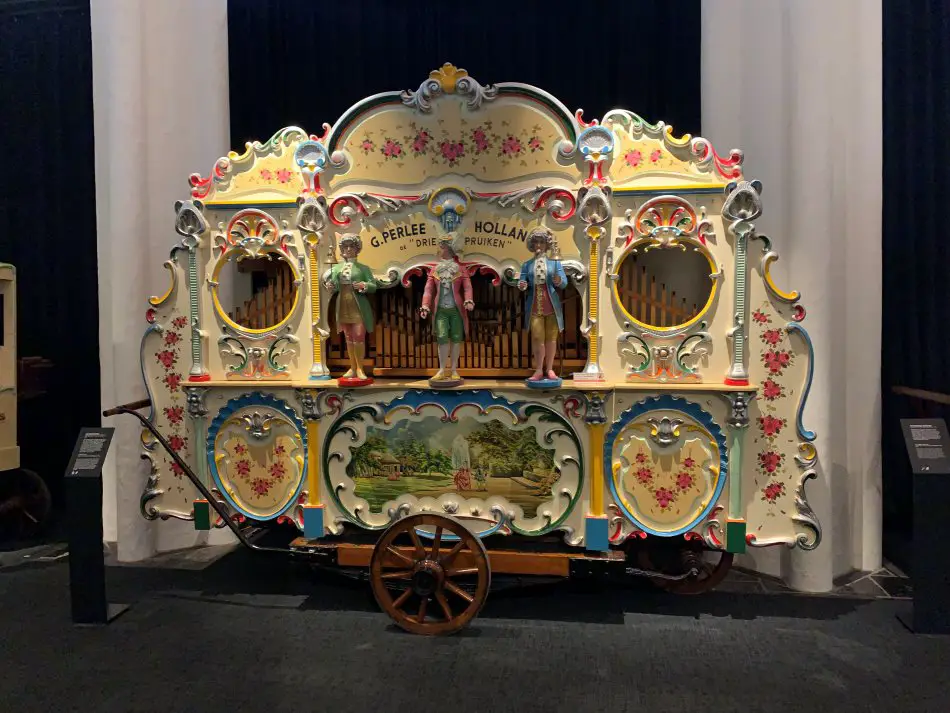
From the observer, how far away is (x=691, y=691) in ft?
9.48

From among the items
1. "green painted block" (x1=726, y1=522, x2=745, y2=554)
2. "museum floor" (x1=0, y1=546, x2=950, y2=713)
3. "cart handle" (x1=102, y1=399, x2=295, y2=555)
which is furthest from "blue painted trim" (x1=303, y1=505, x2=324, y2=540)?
"green painted block" (x1=726, y1=522, x2=745, y2=554)

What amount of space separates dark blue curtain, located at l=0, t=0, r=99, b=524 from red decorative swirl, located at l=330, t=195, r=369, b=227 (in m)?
2.76

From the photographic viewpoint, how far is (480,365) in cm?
373

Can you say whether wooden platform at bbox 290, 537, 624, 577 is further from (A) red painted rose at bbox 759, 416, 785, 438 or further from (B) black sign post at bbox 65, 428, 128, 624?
(B) black sign post at bbox 65, 428, 128, 624

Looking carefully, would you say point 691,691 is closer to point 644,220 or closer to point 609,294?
point 609,294

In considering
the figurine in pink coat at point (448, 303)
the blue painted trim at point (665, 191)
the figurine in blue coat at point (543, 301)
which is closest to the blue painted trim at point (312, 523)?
the figurine in pink coat at point (448, 303)

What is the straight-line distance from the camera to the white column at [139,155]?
4457 mm

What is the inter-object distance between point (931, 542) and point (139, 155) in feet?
16.9

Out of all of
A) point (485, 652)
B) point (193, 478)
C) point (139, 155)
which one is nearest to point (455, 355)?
point (485, 652)

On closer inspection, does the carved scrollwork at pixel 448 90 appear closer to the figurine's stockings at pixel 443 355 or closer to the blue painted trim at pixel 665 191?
the blue painted trim at pixel 665 191

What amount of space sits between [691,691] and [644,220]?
7.21ft

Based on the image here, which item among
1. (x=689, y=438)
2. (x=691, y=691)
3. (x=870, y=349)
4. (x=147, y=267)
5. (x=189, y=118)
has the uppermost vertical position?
(x=189, y=118)

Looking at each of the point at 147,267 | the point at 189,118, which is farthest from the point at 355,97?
the point at 147,267

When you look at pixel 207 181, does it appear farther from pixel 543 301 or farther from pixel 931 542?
pixel 931 542
